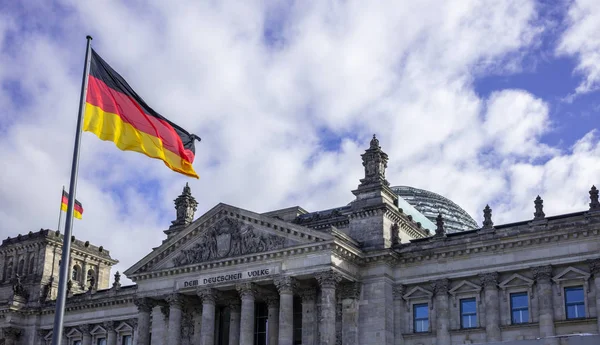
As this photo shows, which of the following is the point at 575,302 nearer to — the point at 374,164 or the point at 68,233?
the point at 374,164

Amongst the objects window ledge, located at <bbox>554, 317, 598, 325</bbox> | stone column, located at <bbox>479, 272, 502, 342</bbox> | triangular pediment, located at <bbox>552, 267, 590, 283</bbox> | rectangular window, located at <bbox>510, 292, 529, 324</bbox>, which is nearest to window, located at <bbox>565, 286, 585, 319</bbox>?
window ledge, located at <bbox>554, 317, 598, 325</bbox>

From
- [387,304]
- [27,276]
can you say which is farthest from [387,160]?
[27,276]

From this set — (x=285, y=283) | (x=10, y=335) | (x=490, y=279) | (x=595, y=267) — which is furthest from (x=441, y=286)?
(x=10, y=335)

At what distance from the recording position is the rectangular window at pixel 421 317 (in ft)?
168

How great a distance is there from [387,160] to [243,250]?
40.0ft

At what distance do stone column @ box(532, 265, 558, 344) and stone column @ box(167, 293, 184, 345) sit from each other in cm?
2470

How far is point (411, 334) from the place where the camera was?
51.0 meters

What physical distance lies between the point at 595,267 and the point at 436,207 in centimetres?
3056

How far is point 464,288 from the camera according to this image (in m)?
50.0

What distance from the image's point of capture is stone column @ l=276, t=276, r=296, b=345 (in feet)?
164

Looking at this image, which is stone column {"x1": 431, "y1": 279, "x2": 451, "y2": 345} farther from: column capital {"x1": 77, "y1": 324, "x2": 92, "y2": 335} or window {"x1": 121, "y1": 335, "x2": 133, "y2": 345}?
column capital {"x1": 77, "y1": 324, "x2": 92, "y2": 335}

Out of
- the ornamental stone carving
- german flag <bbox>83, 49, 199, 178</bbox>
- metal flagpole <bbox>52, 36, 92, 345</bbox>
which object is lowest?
metal flagpole <bbox>52, 36, 92, 345</bbox>

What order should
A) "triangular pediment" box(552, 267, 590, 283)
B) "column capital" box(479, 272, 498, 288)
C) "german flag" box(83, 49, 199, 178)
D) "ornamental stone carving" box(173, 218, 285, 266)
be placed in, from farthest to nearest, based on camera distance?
"ornamental stone carving" box(173, 218, 285, 266) < "column capital" box(479, 272, 498, 288) < "triangular pediment" box(552, 267, 590, 283) < "german flag" box(83, 49, 199, 178)

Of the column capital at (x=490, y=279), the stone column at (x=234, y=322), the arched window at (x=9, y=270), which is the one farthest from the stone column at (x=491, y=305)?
the arched window at (x=9, y=270)
